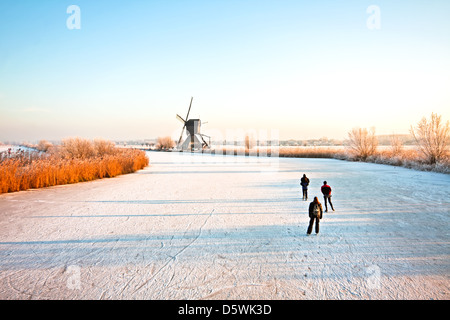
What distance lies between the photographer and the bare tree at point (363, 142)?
2119 cm

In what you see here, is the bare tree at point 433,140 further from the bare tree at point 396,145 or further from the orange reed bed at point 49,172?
the orange reed bed at point 49,172

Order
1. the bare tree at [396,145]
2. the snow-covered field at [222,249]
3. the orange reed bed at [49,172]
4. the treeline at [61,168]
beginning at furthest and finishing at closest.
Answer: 1. the bare tree at [396,145]
2. the treeline at [61,168]
3. the orange reed bed at [49,172]
4. the snow-covered field at [222,249]

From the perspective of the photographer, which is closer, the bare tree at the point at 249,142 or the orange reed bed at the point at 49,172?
the orange reed bed at the point at 49,172

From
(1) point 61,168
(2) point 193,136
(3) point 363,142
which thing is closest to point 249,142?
(2) point 193,136

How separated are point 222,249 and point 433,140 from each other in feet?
58.3

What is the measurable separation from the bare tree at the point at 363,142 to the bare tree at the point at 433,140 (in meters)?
6.32

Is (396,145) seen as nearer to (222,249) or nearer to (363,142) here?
(363,142)

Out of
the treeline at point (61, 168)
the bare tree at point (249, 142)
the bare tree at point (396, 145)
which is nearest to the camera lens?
the treeline at point (61, 168)

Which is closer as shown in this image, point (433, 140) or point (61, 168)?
point (61, 168)

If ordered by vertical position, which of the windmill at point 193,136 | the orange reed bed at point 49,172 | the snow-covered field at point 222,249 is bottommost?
the snow-covered field at point 222,249

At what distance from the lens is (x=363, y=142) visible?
21.5 m

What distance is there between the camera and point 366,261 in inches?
125

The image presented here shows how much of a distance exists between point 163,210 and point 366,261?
468cm

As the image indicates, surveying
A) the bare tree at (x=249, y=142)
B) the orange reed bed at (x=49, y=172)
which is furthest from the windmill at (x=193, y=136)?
the orange reed bed at (x=49, y=172)
